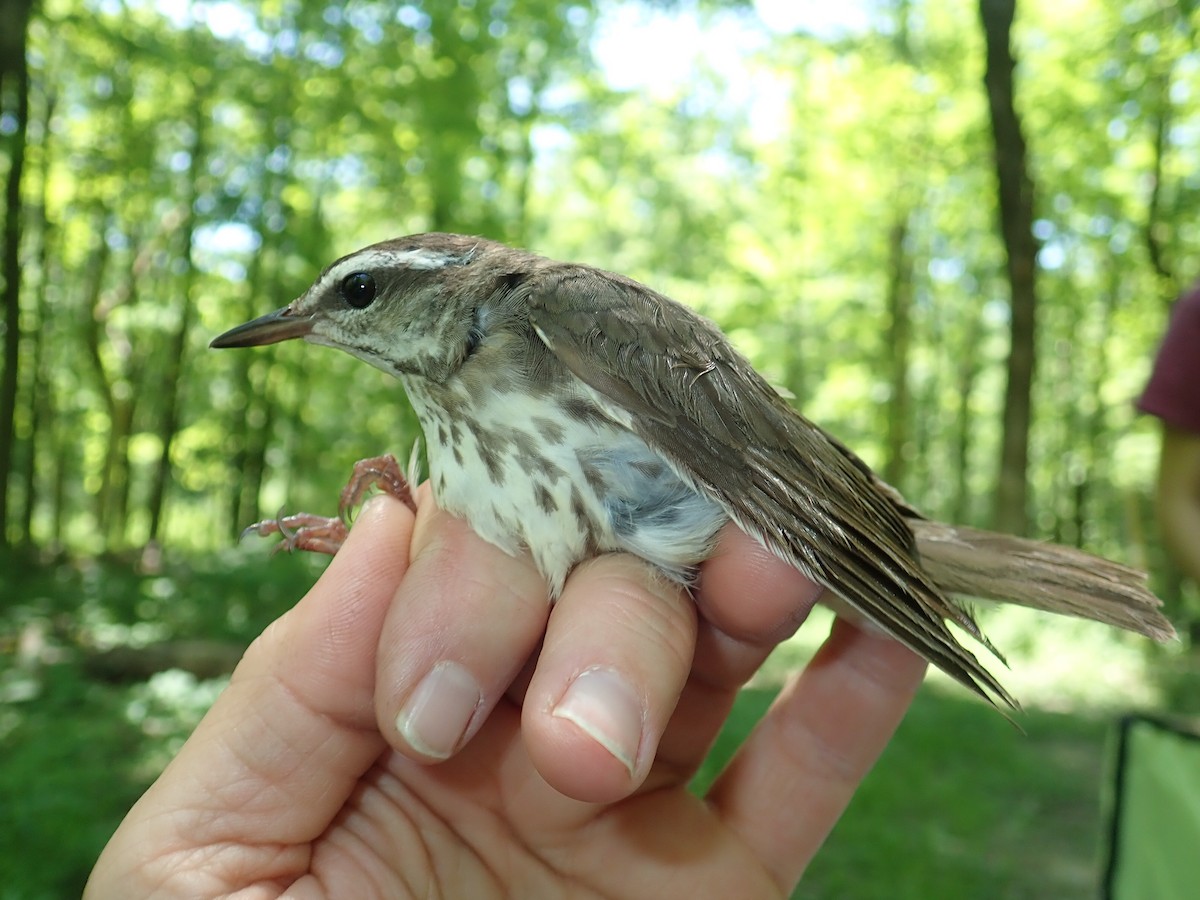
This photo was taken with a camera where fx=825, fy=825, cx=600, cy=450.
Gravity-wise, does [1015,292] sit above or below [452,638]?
above

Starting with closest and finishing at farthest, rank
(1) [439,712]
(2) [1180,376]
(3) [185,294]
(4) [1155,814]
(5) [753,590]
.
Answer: (1) [439,712]
(5) [753,590]
(4) [1155,814]
(2) [1180,376]
(3) [185,294]

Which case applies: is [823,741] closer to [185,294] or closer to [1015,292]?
[1015,292]

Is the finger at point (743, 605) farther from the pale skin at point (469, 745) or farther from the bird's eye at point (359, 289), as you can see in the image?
the bird's eye at point (359, 289)

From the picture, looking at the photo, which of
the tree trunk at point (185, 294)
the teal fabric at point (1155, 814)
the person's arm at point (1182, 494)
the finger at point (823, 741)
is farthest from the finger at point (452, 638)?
the tree trunk at point (185, 294)

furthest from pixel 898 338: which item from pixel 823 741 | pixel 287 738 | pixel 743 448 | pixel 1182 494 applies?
pixel 287 738

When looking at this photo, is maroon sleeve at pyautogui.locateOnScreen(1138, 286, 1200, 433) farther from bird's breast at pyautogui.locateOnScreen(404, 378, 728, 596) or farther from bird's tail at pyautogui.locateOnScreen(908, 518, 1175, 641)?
bird's breast at pyautogui.locateOnScreen(404, 378, 728, 596)

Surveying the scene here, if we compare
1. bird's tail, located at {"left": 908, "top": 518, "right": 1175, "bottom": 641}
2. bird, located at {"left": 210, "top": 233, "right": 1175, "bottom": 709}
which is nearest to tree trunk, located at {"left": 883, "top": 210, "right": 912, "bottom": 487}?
bird's tail, located at {"left": 908, "top": 518, "right": 1175, "bottom": 641}

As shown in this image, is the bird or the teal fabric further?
the teal fabric

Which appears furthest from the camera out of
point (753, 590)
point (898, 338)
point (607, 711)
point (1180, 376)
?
point (898, 338)
